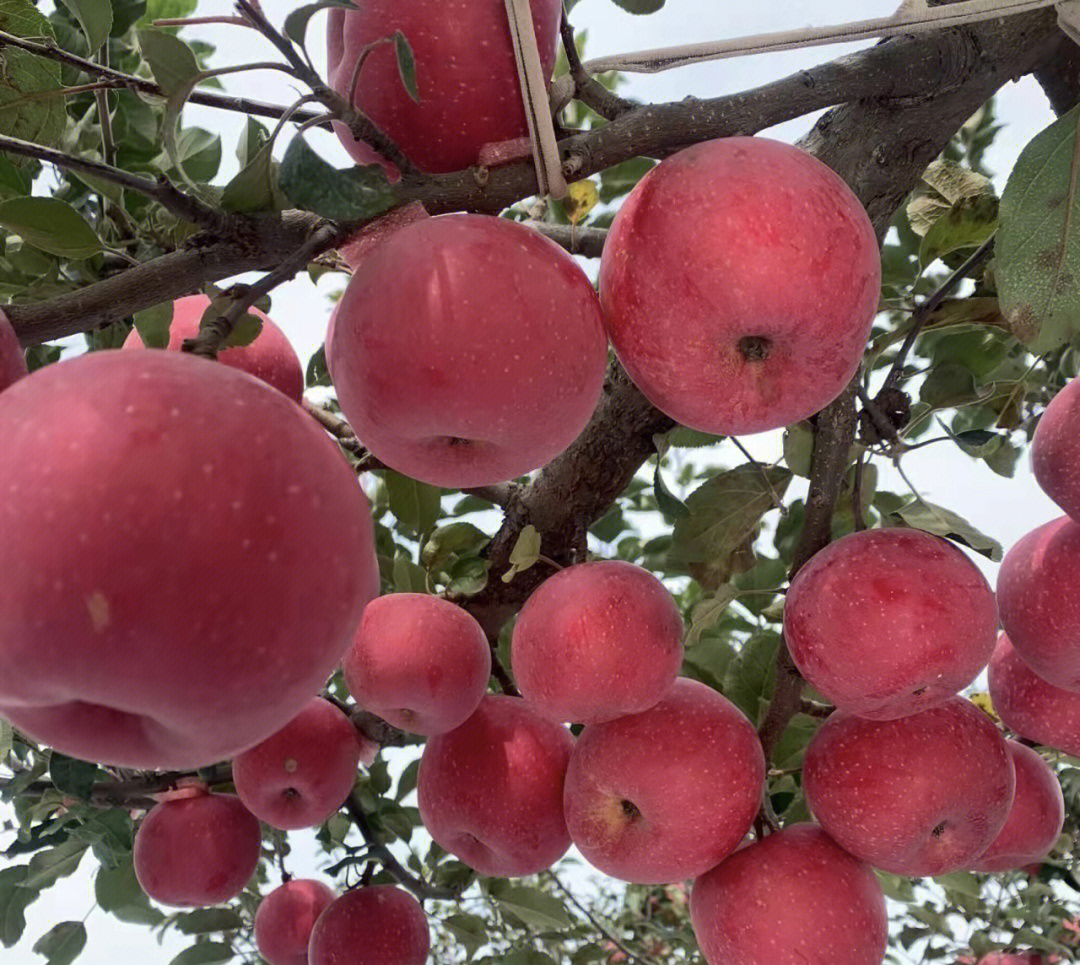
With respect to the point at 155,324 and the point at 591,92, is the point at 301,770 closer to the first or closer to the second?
the point at 155,324

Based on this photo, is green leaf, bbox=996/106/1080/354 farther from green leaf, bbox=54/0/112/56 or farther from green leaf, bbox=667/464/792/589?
green leaf, bbox=54/0/112/56

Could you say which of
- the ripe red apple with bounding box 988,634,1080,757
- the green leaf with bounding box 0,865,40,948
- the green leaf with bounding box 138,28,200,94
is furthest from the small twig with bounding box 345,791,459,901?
the green leaf with bounding box 138,28,200,94

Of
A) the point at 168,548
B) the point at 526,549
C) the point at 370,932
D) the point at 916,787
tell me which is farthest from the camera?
the point at 370,932

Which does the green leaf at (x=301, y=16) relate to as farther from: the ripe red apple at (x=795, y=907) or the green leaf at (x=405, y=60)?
the ripe red apple at (x=795, y=907)

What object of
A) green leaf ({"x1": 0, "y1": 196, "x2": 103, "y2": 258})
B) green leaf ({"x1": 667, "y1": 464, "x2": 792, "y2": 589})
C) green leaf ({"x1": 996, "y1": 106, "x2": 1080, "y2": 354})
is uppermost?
green leaf ({"x1": 0, "y1": 196, "x2": 103, "y2": 258})

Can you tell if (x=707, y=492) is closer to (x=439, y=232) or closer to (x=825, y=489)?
(x=825, y=489)

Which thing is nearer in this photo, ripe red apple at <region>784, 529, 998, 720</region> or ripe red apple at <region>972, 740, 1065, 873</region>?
ripe red apple at <region>784, 529, 998, 720</region>

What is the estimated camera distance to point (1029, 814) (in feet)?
2.79

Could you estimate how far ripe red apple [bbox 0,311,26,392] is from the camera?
0.42 metres

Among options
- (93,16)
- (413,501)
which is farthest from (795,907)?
(93,16)

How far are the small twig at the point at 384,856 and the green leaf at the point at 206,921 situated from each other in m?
0.45

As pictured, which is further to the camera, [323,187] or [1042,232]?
[1042,232]

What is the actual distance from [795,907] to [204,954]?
1161 mm

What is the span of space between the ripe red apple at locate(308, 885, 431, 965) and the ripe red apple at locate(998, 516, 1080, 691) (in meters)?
0.76
